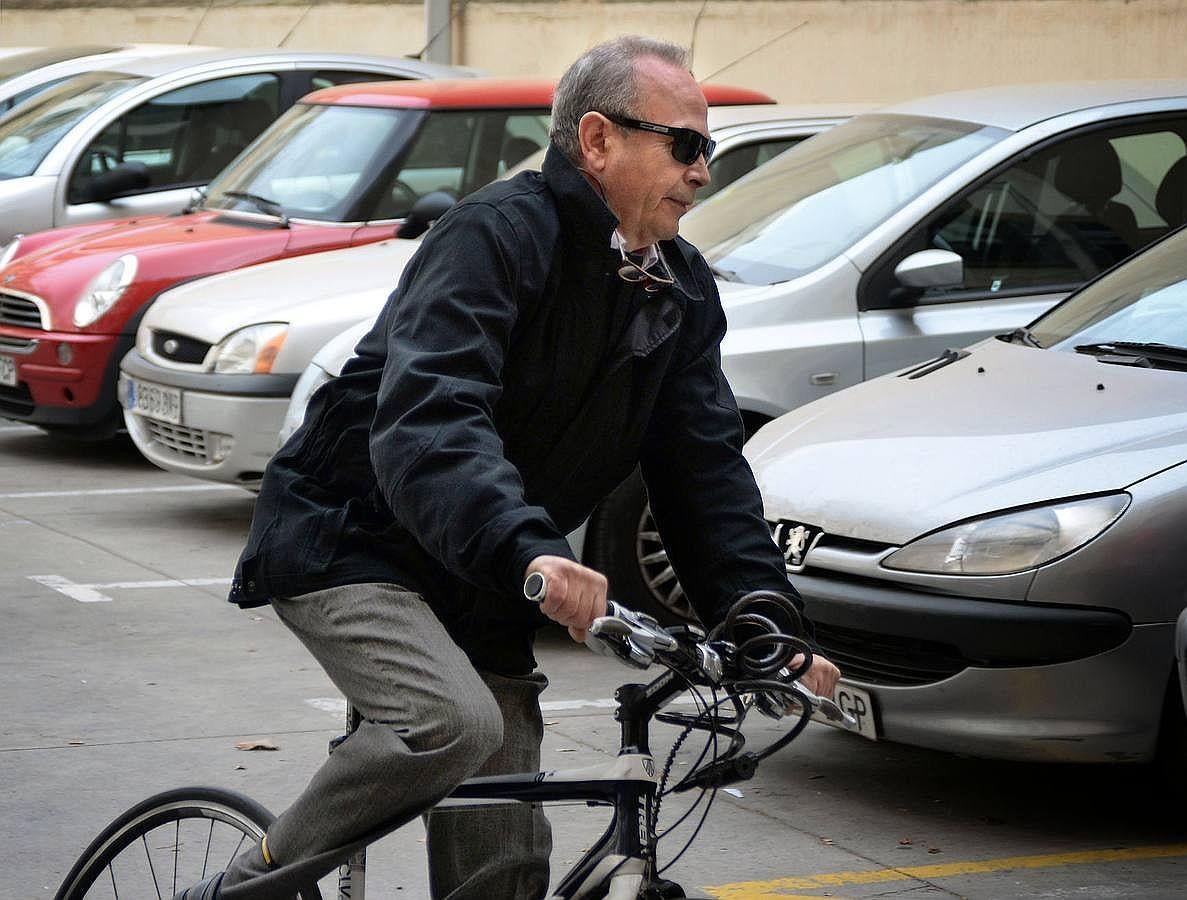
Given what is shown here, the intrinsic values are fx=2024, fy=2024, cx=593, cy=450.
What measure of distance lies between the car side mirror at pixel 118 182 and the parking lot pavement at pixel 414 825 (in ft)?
13.6

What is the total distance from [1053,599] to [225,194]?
6636 mm

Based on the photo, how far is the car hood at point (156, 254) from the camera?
31.7ft

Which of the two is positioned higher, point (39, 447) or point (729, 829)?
point (729, 829)

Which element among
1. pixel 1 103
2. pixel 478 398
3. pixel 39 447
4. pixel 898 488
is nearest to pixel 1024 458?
pixel 898 488

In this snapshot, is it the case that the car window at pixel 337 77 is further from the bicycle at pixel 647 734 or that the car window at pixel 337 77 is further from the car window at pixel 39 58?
the bicycle at pixel 647 734

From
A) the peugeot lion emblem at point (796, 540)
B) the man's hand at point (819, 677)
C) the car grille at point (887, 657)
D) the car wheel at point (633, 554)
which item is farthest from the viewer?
the car wheel at point (633, 554)

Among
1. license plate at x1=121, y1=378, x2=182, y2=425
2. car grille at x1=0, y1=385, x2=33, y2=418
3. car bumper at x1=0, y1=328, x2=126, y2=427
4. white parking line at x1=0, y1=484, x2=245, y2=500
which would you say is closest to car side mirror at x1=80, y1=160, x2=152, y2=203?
car bumper at x1=0, y1=328, x2=126, y2=427

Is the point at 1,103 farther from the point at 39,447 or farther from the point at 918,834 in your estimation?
the point at 918,834

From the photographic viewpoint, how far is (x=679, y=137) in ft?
9.36

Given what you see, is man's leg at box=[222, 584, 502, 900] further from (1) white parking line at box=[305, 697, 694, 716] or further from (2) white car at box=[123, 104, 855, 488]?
(2) white car at box=[123, 104, 855, 488]

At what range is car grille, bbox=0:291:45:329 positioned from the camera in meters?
9.95

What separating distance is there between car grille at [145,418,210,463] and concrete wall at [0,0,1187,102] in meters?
6.43

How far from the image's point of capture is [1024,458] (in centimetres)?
488

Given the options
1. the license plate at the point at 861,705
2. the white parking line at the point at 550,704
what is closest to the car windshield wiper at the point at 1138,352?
the license plate at the point at 861,705
